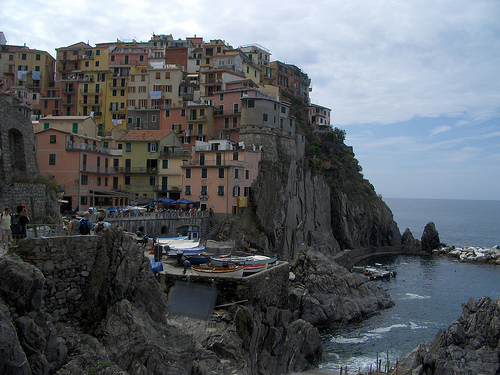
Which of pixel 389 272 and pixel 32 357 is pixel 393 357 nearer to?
pixel 32 357

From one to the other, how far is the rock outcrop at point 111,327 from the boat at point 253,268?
11.1ft

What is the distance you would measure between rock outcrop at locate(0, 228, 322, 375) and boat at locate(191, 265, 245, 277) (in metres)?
2.07

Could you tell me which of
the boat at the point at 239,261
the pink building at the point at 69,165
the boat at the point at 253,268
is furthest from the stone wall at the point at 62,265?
the pink building at the point at 69,165

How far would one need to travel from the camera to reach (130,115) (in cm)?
7612

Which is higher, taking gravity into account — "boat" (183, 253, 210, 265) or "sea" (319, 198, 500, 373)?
"boat" (183, 253, 210, 265)

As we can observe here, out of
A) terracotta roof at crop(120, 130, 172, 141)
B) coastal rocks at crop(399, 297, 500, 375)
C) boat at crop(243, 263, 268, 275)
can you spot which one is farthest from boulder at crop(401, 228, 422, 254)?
boat at crop(243, 263, 268, 275)

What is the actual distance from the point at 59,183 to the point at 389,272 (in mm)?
43887

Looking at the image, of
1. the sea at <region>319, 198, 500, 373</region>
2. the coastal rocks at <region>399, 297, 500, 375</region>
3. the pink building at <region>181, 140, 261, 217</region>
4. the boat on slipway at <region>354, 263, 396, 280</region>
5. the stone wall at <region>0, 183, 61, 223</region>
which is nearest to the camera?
the coastal rocks at <region>399, 297, 500, 375</region>

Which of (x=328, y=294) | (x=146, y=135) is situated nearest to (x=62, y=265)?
(x=328, y=294)

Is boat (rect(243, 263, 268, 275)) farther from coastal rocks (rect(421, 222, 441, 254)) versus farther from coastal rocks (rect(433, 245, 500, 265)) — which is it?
coastal rocks (rect(421, 222, 441, 254))

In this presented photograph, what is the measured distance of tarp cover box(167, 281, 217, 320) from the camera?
865 inches

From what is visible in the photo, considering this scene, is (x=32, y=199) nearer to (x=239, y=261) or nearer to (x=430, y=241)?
(x=239, y=261)

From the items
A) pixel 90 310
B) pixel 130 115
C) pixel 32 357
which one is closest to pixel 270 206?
pixel 130 115

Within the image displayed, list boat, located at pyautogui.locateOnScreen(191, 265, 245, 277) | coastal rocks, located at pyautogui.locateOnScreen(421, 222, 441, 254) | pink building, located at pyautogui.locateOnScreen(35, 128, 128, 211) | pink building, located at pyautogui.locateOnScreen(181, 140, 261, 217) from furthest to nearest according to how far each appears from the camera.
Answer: coastal rocks, located at pyautogui.locateOnScreen(421, 222, 441, 254) < pink building, located at pyautogui.locateOnScreen(181, 140, 261, 217) < pink building, located at pyautogui.locateOnScreen(35, 128, 128, 211) < boat, located at pyautogui.locateOnScreen(191, 265, 245, 277)
